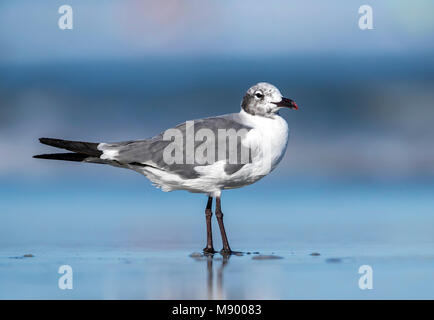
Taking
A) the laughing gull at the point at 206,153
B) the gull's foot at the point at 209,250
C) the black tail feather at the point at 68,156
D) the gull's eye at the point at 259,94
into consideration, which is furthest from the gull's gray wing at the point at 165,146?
the gull's foot at the point at 209,250

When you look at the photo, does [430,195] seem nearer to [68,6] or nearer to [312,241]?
[312,241]

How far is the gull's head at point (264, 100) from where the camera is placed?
678cm

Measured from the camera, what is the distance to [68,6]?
1434cm

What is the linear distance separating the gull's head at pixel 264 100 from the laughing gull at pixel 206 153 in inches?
0.9

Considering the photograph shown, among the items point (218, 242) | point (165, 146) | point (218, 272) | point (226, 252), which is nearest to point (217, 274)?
point (218, 272)

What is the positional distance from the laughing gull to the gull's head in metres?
0.02

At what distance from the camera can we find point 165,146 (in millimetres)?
6590

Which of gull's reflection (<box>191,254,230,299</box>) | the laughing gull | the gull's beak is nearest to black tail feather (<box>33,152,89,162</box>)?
the laughing gull

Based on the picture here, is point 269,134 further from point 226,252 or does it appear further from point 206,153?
point 226,252

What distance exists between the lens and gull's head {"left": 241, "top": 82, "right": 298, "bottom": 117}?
6.78 m

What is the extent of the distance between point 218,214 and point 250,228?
1.23 m

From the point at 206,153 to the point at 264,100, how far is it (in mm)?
705

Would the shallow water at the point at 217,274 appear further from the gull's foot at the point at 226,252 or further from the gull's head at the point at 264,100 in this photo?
the gull's head at the point at 264,100

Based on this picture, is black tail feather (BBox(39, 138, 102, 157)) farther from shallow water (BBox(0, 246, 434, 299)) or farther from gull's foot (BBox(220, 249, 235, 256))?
gull's foot (BBox(220, 249, 235, 256))
